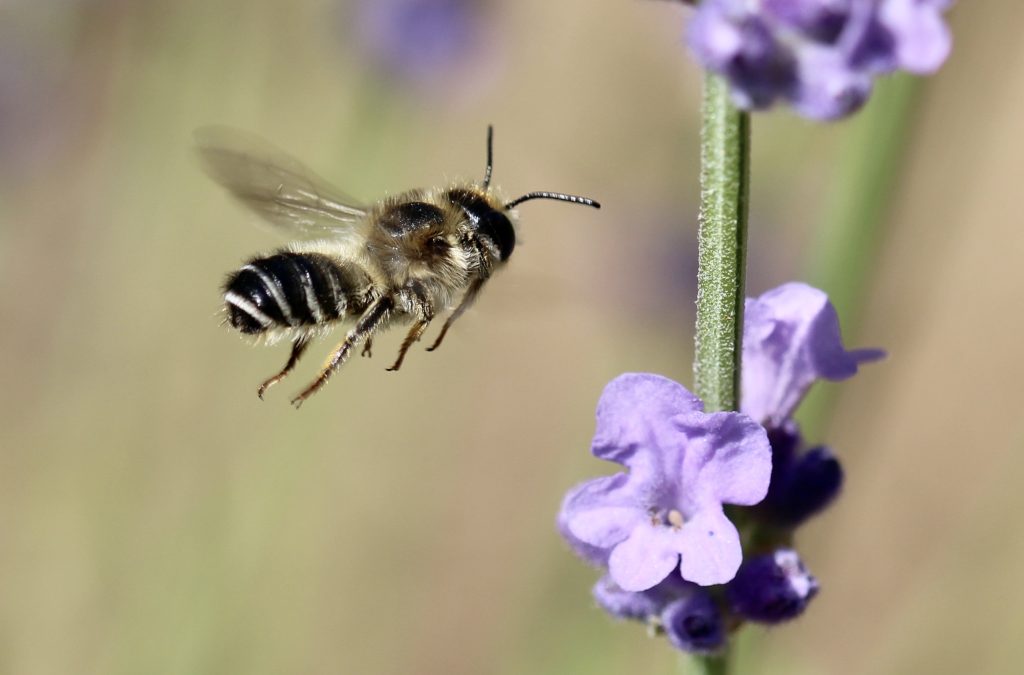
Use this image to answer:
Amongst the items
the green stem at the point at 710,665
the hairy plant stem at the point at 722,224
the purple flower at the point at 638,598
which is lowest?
the green stem at the point at 710,665

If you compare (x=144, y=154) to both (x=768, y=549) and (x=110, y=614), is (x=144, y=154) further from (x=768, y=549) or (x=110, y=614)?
(x=768, y=549)

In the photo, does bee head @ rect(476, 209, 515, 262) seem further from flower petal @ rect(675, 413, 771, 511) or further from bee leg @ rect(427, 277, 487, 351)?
flower petal @ rect(675, 413, 771, 511)

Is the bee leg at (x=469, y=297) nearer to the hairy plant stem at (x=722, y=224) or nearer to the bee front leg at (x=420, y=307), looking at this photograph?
the bee front leg at (x=420, y=307)

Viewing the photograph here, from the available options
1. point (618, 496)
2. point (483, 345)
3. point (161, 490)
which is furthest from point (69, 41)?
point (618, 496)

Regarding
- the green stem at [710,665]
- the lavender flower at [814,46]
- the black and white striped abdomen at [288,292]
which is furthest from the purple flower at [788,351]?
the black and white striped abdomen at [288,292]

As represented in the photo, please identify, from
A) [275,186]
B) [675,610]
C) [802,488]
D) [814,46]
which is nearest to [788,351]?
[802,488]

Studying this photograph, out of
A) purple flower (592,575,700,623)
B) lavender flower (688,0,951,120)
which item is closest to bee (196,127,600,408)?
purple flower (592,575,700,623)
